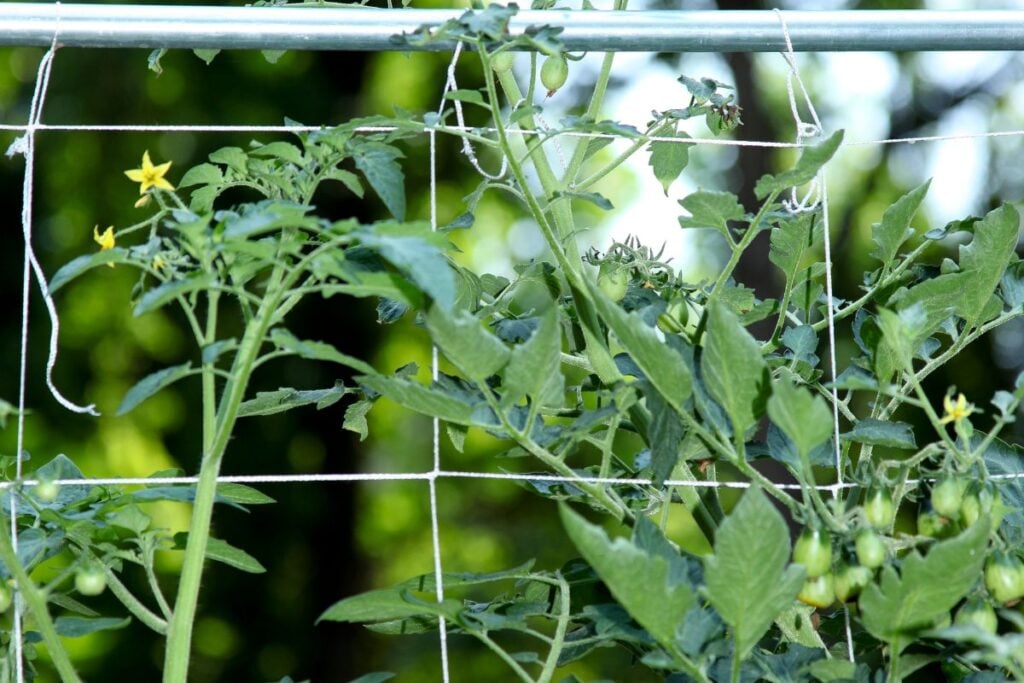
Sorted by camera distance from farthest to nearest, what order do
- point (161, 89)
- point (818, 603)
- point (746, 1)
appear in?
point (161, 89) → point (746, 1) → point (818, 603)

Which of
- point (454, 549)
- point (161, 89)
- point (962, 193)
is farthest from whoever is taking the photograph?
point (454, 549)

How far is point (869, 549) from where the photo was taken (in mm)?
497

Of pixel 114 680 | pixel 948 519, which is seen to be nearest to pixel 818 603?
pixel 948 519

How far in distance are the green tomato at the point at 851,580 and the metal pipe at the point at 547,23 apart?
30 cm

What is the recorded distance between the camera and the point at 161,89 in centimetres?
367

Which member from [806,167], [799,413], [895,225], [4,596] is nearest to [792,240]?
[895,225]

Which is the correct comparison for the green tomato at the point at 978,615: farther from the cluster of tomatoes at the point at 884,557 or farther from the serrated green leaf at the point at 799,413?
the serrated green leaf at the point at 799,413

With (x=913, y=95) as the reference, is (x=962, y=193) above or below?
below

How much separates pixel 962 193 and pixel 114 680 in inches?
128

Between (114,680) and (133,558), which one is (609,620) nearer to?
(133,558)

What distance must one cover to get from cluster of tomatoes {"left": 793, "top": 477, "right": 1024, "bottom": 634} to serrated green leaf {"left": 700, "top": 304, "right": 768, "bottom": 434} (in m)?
0.06

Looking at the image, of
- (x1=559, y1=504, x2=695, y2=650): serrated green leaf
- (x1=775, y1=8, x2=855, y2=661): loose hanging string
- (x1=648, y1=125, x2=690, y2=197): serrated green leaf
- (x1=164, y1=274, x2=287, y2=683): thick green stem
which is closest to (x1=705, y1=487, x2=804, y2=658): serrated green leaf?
(x1=559, y1=504, x2=695, y2=650): serrated green leaf

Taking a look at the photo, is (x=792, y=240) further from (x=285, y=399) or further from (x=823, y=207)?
(x=285, y=399)

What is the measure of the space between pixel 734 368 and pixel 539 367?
0.09 m
